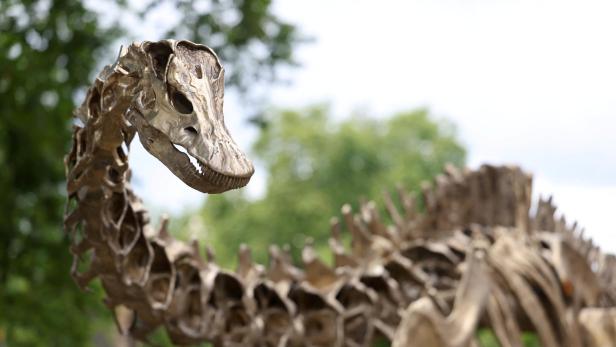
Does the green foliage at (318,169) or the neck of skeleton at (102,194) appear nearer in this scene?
the neck of skeleton at (102,194)

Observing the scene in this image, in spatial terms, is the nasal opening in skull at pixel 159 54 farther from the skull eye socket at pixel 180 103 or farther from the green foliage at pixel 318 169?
the green foliage at pixel 318 169

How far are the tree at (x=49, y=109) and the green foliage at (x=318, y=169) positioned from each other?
38.7ft

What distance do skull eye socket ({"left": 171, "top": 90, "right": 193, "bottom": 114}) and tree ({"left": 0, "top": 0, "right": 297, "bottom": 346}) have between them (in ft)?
15.7

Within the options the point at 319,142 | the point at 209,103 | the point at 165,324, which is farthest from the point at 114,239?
the point at 319,142

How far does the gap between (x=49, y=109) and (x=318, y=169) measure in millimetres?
14476

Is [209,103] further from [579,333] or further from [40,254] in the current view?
[40,254]

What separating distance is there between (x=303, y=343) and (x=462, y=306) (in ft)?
2.87

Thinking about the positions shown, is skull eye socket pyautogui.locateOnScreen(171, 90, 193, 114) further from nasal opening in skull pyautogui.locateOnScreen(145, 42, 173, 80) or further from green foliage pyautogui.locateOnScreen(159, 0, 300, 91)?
green foliage pyautogui.locateOnScreen(159, 0, 300, 91)

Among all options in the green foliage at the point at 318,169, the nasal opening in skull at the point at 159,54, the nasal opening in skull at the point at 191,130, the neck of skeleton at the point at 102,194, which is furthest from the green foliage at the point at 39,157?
the green foliage at the point at 318,169

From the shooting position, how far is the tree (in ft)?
25.7

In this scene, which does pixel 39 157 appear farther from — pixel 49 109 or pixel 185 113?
pixel 185 113

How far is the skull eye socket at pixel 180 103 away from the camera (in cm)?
269

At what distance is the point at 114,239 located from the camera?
362 cm

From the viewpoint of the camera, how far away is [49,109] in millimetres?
8266
